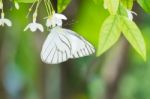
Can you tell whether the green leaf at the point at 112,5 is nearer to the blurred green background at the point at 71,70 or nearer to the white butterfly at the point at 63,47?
the white butterfly at the point at 63,47

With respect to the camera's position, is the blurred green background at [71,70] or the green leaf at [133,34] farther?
the blurred green background at [71,70]

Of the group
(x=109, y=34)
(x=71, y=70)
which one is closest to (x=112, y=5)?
(x=109, y=34)

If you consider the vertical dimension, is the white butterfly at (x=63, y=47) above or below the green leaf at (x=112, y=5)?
below

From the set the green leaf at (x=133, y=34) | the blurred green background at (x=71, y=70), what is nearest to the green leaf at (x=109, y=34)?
the green leaf at (x=133, y=34)

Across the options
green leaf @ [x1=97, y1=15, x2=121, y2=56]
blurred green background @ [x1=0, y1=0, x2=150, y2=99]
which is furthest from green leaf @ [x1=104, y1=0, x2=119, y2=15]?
blurred green background @ [x1=0, y1=0, x2=150, y2=99]

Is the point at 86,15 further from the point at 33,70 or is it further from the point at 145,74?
the point at 145,74

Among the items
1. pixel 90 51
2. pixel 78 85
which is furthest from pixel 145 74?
pixel 90 51
